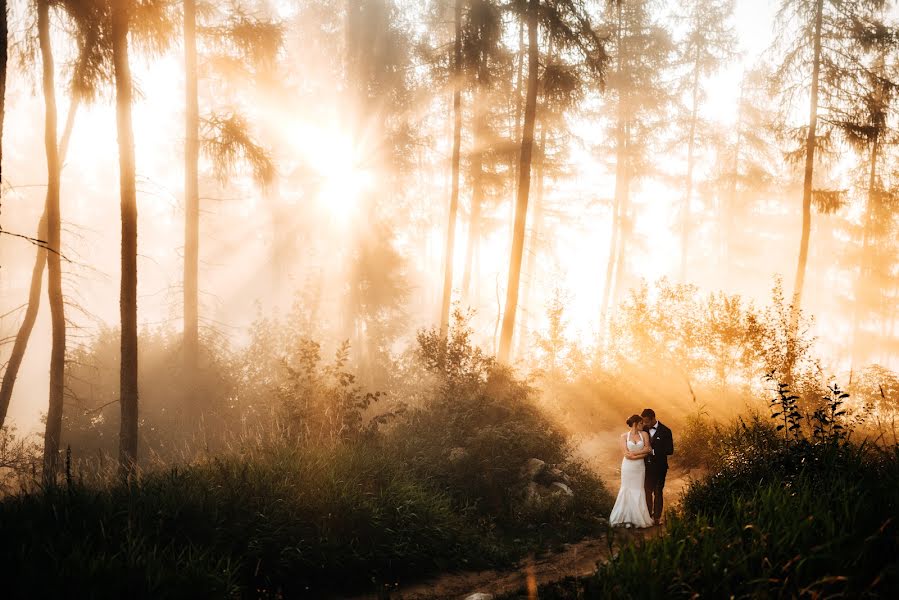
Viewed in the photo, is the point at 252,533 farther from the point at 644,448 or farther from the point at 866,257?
the point at 866,257

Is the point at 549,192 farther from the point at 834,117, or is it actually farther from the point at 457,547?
the point at 457,547

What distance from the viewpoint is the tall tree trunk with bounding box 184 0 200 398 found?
1219 cm

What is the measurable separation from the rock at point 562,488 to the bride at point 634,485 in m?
0.74

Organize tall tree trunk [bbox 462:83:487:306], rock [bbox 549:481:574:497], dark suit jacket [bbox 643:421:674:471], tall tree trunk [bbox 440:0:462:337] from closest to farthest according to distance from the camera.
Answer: dark suit jacket [bbox 643:421:674:471], rock [bbox 549:481:574:497], tall tree trunk [bbox 440:0:462:337], tall tree trunk [bbox 462:83:487:306]

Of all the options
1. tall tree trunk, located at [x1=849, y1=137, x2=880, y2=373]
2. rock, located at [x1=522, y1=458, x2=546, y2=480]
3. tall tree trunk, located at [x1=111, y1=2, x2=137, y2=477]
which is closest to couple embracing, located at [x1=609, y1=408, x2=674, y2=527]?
rock, located at [x1=522, y1=458, x2=546, y2=480]

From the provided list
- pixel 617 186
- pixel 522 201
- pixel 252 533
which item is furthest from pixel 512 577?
pixel 617 186

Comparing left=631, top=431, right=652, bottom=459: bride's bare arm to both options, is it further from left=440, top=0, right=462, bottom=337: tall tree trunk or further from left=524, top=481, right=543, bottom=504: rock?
left=440, top=0, right=462, bottom=337: tall tree trunk

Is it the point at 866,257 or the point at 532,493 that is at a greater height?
the point at 866,257

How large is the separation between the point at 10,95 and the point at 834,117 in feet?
77.5

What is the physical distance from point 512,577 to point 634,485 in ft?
9.89

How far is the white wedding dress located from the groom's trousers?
4.9 inches

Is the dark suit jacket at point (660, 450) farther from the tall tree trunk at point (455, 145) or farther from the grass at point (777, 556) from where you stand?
the tall tree trunk at point (455, 145)

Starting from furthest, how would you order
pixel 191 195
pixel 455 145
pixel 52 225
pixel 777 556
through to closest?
pixel 455 145, pixel 191 195, pixel 52 225, pixel 777 556

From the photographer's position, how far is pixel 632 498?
7805 mm
